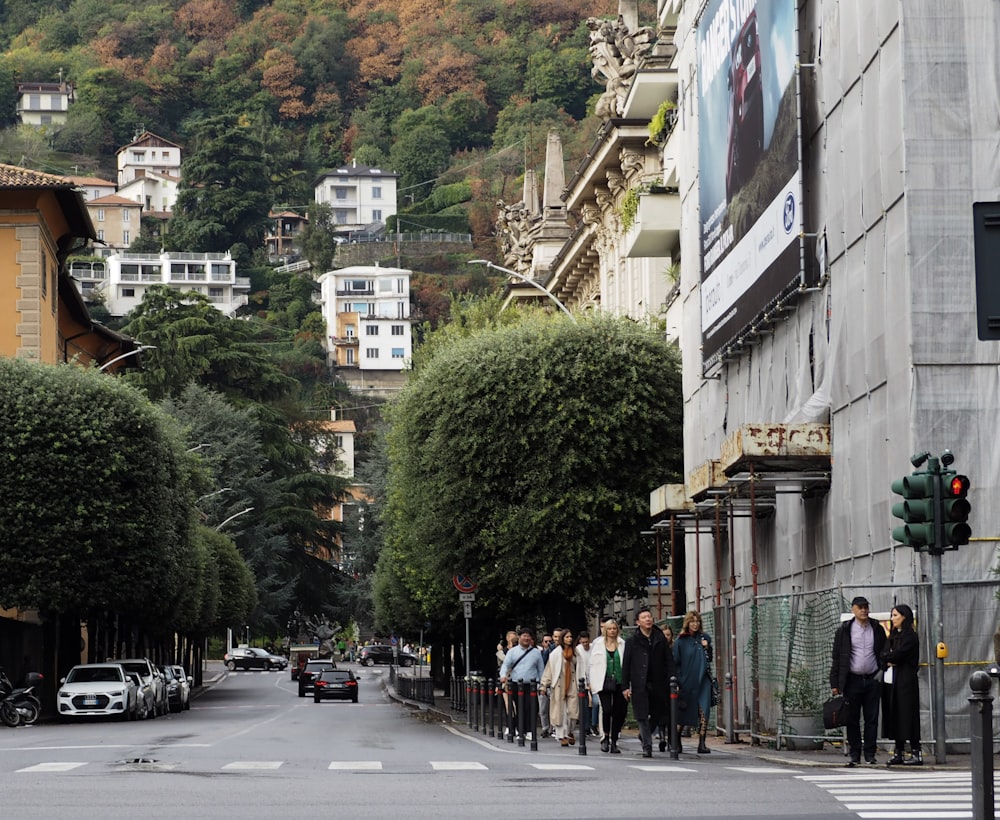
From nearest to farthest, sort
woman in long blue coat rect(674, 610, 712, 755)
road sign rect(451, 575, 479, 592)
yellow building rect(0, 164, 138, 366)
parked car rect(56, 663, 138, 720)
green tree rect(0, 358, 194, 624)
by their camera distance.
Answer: woman in long blue coat rect(674, 610, 712, 755) < road sign rect(451, 575, 479, 592) < parked car rect(56, 663, 138, 720) < green tree rect(0, 358, 194, 624) < yellow building rect(0, 164, 138, 366)

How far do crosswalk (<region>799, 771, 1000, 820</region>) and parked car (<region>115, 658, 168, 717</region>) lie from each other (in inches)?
1221

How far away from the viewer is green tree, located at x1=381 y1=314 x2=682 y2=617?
42.4m

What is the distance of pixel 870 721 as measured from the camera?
68.9 ft

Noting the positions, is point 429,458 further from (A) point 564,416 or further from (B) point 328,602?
(B) point 328,602

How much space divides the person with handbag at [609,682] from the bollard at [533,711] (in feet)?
3.07

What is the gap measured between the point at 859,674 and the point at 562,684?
8.67 metres

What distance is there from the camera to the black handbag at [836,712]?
2078 centimetres

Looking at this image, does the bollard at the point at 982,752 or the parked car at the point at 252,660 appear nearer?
the bollard at the point at 982,752

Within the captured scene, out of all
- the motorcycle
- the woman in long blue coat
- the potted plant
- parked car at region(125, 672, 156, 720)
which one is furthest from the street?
parked car at region(125, 672, 156, 720)

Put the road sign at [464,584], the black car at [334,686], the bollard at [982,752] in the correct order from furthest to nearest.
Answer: the black car at [334,686] → the road sign at [464,584] → the bollard at [982,752]

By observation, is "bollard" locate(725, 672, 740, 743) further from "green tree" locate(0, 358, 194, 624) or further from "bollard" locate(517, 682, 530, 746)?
"green tree" locate(0, 358, 194, 624)

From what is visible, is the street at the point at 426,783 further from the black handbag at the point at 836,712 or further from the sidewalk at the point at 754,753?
the black handbag at the point at 836,712

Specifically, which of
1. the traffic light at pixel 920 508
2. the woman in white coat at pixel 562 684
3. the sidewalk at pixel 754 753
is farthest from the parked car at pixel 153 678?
the traffic light at pixel 920 508

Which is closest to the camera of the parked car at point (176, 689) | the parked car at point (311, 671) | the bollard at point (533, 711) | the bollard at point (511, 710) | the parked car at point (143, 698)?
the bollard at point (533, 711)
